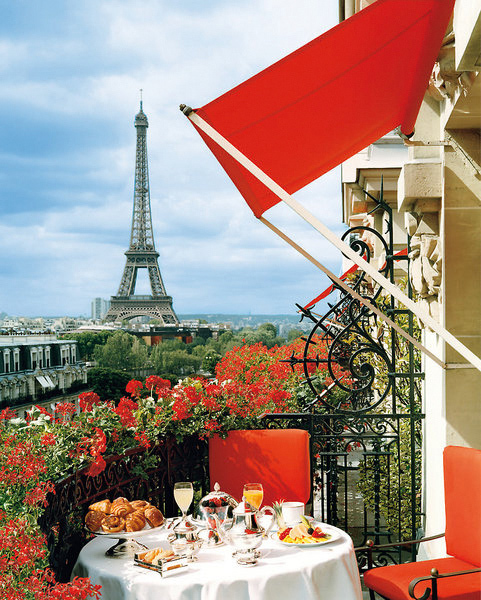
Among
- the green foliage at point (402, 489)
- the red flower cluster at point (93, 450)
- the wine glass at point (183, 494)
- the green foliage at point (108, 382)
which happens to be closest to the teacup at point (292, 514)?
Result: the wine glass at point (183, 494)

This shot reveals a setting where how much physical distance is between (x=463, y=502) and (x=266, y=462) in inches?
65.2

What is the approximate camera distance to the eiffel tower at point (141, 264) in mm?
61688

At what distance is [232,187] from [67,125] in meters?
208

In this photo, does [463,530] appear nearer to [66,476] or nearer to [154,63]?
[66,476]

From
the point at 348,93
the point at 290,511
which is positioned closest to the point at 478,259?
the point at 348,93

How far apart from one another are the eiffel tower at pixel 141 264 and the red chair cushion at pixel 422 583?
5826 cm

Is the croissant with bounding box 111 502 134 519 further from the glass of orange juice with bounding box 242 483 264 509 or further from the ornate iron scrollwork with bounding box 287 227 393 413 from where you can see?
the ornate iron scrollwork with bounding box 287 227 393 413

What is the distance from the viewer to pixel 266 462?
4.93 meters

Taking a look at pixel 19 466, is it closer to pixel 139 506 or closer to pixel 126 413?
pixel 139 506

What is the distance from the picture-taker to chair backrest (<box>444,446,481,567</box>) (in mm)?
3623

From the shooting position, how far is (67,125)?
19712cm

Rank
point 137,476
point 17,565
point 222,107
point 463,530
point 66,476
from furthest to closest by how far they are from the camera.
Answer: point 137,476, point 463,530, point 66,476, point 222,107, point 17,565

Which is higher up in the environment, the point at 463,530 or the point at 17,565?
the point at 17,565

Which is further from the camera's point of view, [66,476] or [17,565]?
[66,476]
